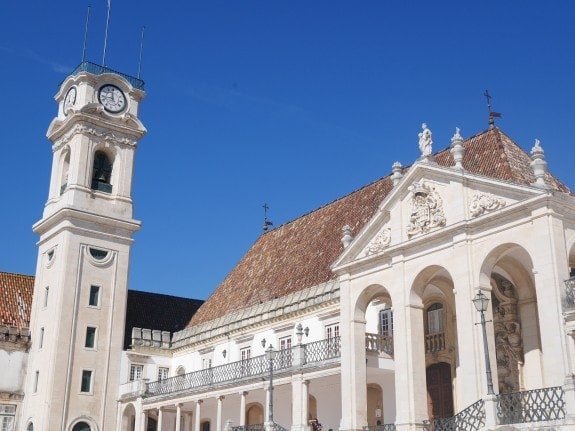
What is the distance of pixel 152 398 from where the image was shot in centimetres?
3653

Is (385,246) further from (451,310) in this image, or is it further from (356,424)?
(356,424)

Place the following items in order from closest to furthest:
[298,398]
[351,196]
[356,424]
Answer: [356,424] < [298,398] < [351,196]

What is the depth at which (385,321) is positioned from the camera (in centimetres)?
2744

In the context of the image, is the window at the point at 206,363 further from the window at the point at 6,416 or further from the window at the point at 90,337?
the window at the point at 6,416

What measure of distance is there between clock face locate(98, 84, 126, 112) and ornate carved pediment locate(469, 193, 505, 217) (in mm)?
26802

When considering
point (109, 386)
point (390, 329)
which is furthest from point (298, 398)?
point (109, 386)

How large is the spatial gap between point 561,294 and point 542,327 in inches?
37.5

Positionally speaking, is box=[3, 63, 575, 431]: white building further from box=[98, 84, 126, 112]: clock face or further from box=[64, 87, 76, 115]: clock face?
box=[64, 87, 76, 115]: clock face

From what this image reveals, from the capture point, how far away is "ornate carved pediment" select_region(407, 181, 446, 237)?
22266mm

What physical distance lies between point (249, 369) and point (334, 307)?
4.67 metres

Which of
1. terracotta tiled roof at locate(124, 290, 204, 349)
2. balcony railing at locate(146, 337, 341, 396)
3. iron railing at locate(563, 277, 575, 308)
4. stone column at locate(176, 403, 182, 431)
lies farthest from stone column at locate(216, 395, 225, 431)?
iron railing at locate(563, 277, 575, 308)

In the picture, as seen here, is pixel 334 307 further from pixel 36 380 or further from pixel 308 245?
pixel 36 380

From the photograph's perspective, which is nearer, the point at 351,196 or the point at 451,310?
the point at 451,310

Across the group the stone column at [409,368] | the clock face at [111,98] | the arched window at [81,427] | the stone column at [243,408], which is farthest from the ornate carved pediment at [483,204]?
the clock face at [111,98]
